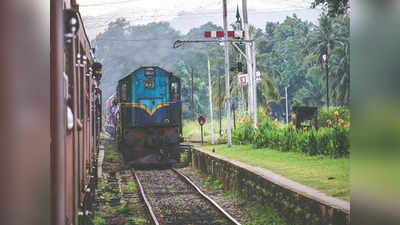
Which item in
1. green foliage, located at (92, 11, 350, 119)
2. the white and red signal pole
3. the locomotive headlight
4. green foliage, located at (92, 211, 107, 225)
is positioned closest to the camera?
the locomotive headlight

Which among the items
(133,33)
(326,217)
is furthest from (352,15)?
(133,33)

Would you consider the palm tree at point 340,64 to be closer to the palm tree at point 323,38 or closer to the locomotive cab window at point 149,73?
the palm tree at point 323,38

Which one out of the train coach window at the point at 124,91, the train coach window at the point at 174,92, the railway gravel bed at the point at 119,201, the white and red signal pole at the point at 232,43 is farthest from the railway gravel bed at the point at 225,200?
the white and red signal pole at the point at 232,43

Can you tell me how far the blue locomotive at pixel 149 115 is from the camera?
13.9 meters

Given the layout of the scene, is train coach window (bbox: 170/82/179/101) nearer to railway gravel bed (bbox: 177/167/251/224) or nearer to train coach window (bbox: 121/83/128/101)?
train coach window (bbox: 121/83/128/101)

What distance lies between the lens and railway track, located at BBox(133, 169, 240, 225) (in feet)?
24.6

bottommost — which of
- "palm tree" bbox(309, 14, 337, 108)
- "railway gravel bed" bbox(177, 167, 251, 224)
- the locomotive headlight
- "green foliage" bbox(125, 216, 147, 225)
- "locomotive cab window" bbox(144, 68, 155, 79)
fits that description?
"green foliage" bbox(125, 216, 147, 225)

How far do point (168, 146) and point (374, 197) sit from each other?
11.9 meters

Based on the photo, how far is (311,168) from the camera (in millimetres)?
8953

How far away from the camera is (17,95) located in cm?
146

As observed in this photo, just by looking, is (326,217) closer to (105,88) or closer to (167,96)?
(167,96)

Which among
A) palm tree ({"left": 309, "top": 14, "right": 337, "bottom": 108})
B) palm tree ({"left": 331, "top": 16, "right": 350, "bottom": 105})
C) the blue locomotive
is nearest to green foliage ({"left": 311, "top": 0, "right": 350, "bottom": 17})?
the blue locomotive

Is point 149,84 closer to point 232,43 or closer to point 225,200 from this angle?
point 232,43

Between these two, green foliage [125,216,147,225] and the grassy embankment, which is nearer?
the grassy embankment
